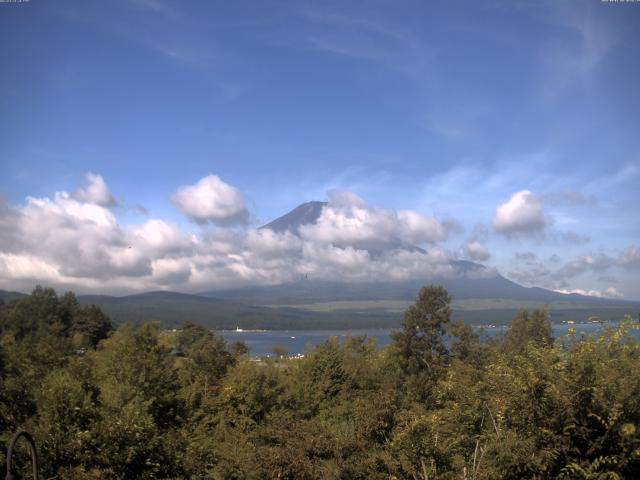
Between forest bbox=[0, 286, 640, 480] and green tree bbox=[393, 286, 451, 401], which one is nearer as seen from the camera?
forest bbox=[0, 286, 640, 480]

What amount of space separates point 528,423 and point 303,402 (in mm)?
23621

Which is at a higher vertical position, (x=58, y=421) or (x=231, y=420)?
(x=58, y=421)

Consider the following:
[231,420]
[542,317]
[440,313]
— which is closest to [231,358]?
[440,313]

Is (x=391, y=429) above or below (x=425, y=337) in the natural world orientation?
above

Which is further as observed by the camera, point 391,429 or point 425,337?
point 425,337

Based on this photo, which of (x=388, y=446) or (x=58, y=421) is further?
(x=58, y=421)

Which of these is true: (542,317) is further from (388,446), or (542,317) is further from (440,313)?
(388,446)

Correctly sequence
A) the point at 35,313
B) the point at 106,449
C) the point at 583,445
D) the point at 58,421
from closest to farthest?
the point at 583,445
the point at 106,449
the point at 58,421
the point at 35,313

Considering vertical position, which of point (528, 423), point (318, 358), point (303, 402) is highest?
point (528, 423)

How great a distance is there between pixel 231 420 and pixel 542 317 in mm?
33367

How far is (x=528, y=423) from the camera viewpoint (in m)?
9.05

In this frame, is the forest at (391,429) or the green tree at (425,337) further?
the green tree at (425,337)

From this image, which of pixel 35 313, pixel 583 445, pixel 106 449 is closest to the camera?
Answer: pixel 583 445

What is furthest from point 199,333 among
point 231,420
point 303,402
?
point 231,420
